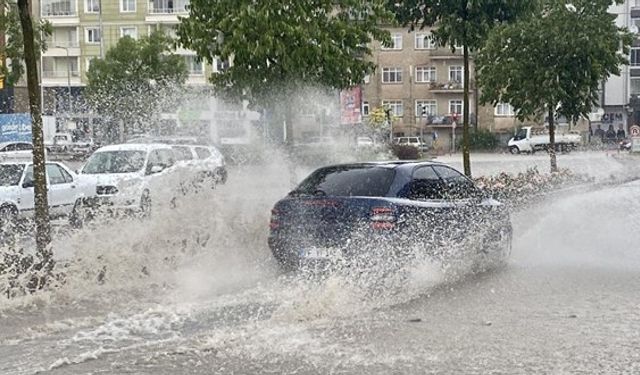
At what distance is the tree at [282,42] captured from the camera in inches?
517

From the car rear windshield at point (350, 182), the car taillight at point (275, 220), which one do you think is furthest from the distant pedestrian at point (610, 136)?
the car taillight at point (275, 220)

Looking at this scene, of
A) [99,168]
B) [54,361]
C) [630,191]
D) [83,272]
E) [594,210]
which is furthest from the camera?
[630,191]

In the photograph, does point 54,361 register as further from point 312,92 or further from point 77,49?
point 77,49

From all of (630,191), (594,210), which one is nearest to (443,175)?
(594,210)

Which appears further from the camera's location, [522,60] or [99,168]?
[522,60]

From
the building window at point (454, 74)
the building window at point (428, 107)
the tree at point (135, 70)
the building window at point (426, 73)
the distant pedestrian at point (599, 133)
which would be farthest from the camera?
the building window at point (428, 107)

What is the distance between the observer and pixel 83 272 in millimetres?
9797

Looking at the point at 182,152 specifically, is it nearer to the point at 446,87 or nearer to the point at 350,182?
the point at 350,182

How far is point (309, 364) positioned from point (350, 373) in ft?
1.22

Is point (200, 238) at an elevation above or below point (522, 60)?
below

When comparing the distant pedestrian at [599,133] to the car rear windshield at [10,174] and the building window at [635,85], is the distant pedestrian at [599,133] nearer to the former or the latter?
the building window at [635,85]

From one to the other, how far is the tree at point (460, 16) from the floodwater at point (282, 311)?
20.3ft

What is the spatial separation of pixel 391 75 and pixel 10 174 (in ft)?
196

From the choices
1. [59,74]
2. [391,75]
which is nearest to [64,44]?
[59,74]
